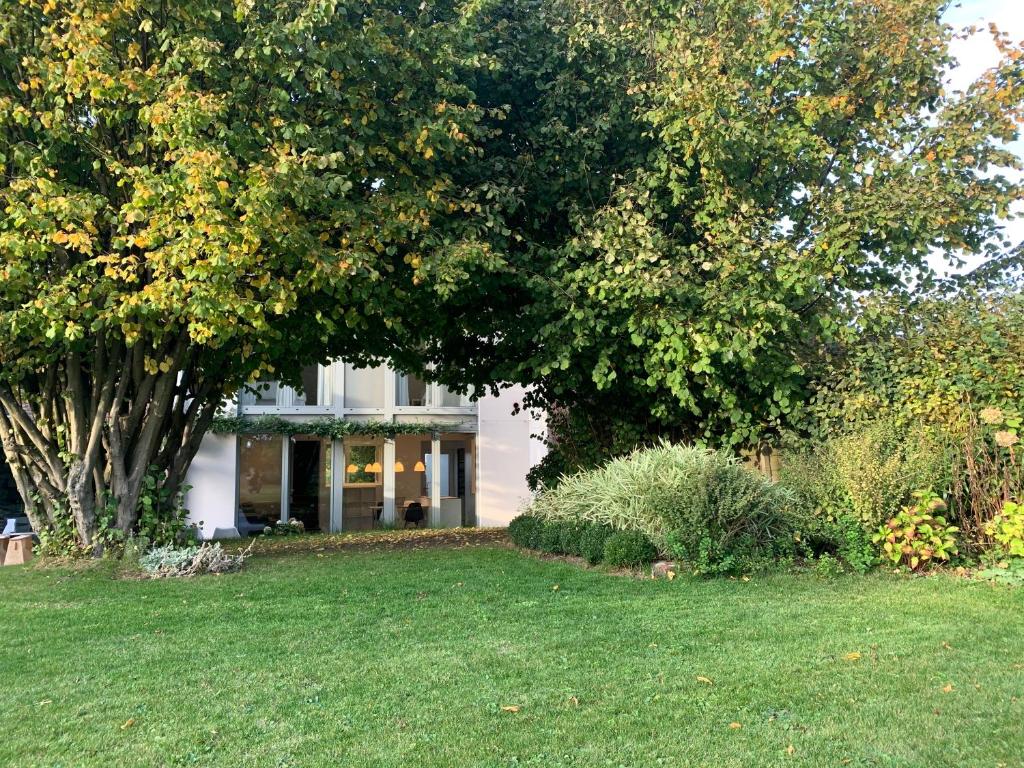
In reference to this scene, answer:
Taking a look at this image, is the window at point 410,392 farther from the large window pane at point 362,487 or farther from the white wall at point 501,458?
the white wall at point 501,458

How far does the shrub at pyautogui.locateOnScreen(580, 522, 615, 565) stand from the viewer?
9492mm

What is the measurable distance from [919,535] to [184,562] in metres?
8.19

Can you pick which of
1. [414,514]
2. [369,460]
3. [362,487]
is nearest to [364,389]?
[369,460]

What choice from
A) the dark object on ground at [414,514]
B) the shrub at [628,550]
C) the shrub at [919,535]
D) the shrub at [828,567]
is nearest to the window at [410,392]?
the dark object on ground at [414,514]

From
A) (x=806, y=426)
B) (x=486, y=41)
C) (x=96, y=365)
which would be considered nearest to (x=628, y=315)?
(x=806, y=426)

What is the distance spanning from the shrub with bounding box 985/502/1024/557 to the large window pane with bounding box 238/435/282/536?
53.5 feet

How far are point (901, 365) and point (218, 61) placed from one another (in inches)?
Answer: 323

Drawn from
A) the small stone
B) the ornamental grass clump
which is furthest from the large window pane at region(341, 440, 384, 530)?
the small stone

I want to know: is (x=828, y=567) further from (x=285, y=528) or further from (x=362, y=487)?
(x=362, y=487)

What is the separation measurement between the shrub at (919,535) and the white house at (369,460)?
12083 mm

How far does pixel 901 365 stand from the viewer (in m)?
9.31

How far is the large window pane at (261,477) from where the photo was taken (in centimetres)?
2002

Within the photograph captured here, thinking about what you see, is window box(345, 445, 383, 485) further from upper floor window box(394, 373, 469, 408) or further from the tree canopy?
the tree canopy

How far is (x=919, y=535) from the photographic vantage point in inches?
328
